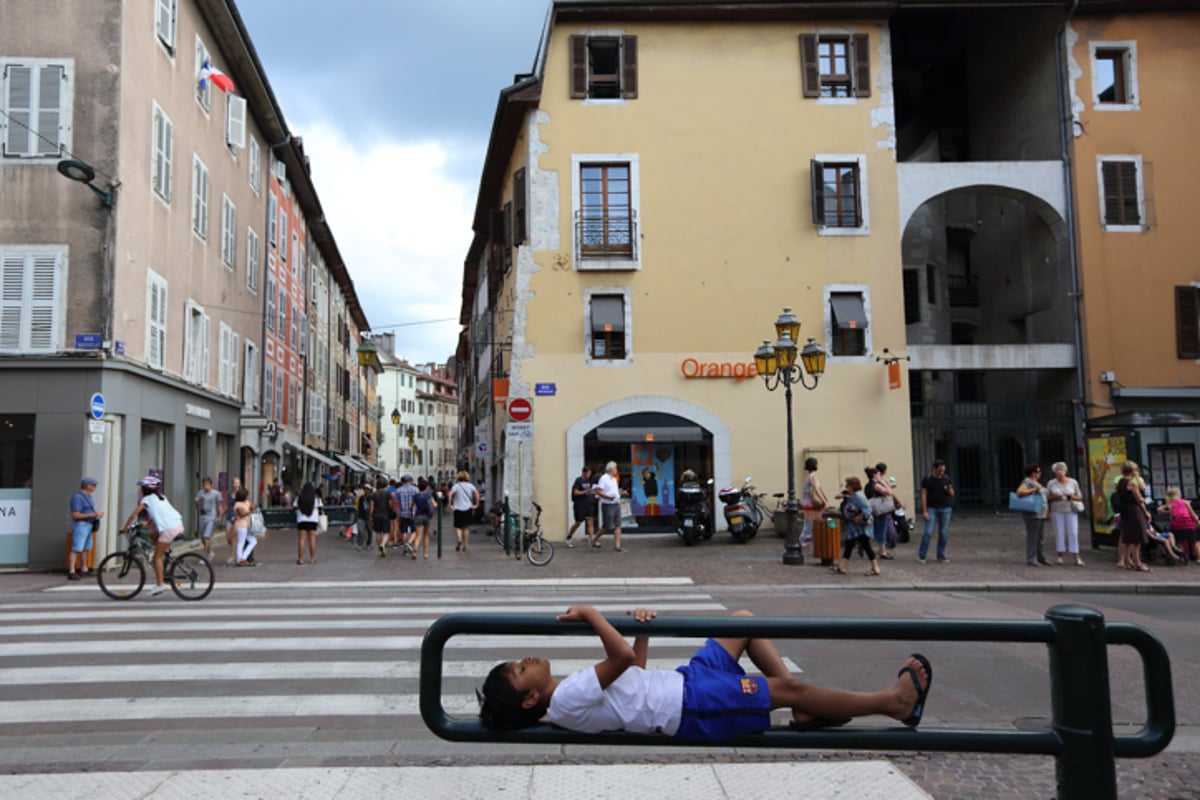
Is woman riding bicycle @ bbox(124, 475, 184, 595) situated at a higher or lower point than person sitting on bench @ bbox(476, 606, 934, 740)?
higher

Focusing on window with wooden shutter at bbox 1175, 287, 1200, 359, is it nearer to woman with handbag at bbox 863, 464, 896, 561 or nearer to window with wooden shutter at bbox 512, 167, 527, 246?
woman with handbag at bbox 863, 464, 896, 561

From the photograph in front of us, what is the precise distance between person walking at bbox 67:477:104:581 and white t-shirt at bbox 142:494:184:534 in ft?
13.3

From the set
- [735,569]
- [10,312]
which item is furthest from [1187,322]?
[10,312]

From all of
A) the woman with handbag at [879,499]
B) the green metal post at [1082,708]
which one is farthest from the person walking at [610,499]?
the green metal post at [1082,708]

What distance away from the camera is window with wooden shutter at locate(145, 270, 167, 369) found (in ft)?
60.3

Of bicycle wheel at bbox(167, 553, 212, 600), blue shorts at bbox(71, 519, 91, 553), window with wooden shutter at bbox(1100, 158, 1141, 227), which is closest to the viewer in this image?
bicycle wheel at bbox(167, 553, 212, 600)

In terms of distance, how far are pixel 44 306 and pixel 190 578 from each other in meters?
7.59

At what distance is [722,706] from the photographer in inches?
124

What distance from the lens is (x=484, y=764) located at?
496 cm

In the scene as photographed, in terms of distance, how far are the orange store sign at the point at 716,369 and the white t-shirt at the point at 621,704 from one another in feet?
62.5

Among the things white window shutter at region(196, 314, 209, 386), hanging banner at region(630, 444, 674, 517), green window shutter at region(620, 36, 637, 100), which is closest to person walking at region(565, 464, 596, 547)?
hanging banner at region(630, 444, 674, 517)

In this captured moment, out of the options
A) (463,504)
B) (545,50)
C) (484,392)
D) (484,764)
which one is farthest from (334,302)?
(484,764)

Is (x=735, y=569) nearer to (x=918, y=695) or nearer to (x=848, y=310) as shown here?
(x=848, y=310)

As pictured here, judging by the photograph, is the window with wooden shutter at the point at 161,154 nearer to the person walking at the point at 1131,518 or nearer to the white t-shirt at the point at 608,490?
the white t-shirt at the point at 608,490
